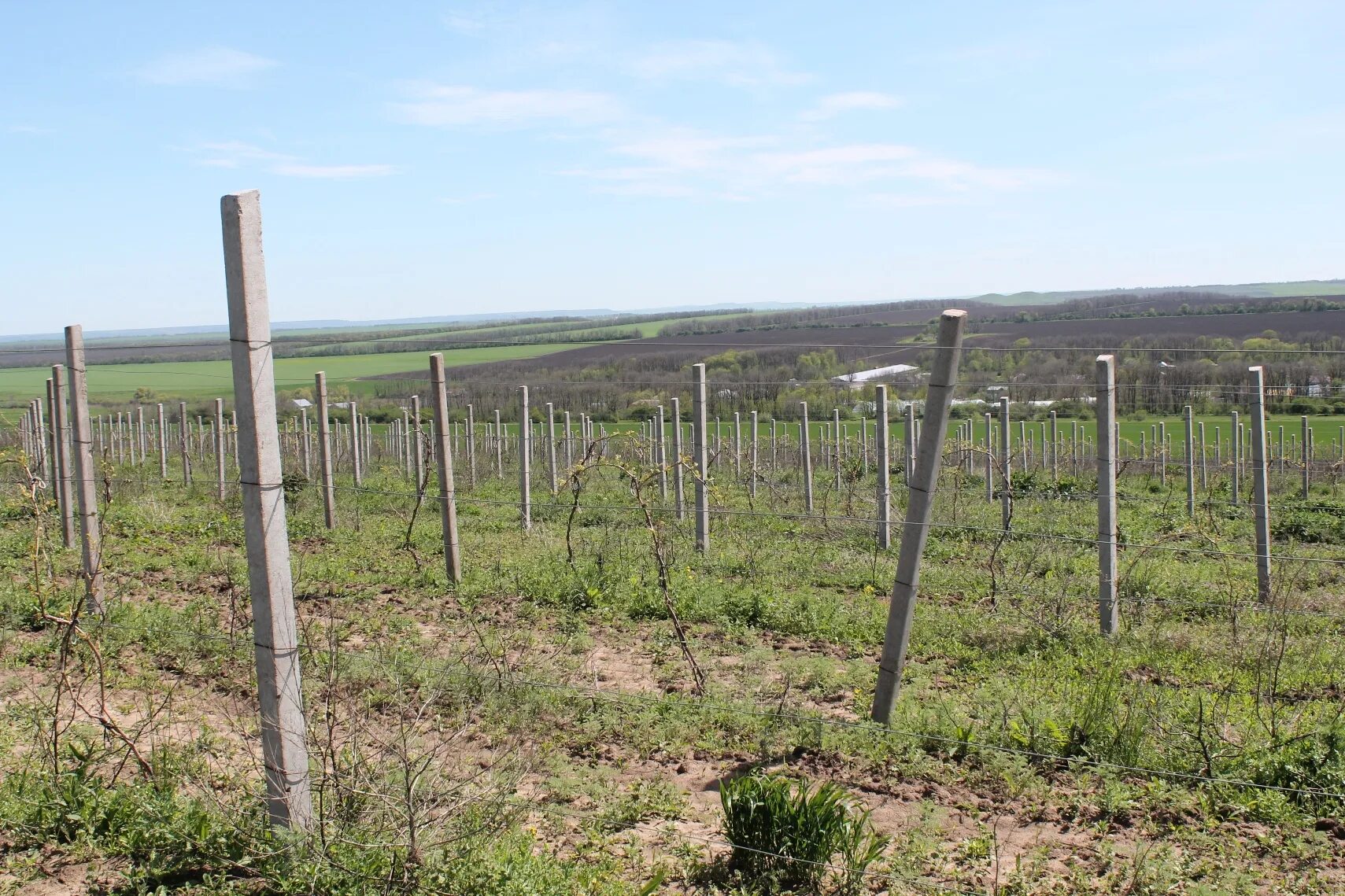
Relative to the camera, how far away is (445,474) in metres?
8.73

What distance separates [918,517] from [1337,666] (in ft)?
12.0

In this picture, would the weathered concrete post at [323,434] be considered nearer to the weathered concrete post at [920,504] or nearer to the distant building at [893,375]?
the distant building at [893,375]

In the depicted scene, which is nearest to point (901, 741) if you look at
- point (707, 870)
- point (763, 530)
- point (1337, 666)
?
point (707, 870)

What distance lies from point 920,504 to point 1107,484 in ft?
8.56

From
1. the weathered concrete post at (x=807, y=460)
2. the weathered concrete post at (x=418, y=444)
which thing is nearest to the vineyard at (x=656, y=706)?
the weathered concrete post at (x=418, y=444)

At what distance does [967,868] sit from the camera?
3850mm

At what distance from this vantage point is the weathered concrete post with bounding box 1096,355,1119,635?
6.38 meters

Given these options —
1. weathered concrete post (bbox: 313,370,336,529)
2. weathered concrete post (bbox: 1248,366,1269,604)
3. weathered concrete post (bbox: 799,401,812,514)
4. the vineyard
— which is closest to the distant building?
the vineyard

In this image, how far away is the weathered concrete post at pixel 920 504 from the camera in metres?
4.38

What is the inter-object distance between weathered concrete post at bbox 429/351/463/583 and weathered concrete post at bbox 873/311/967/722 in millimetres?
Result: 4674

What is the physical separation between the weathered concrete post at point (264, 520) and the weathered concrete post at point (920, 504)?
2.52m

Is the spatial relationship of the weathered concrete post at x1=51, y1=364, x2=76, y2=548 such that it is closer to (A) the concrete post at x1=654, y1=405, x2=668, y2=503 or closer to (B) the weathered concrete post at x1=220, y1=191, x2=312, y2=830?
(B) the weathered concrete post at x1=220, y1=191, x2=312, y2=830

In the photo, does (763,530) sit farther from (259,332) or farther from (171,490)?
(171,490)

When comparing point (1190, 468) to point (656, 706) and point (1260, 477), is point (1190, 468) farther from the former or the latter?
point (656, 706)
